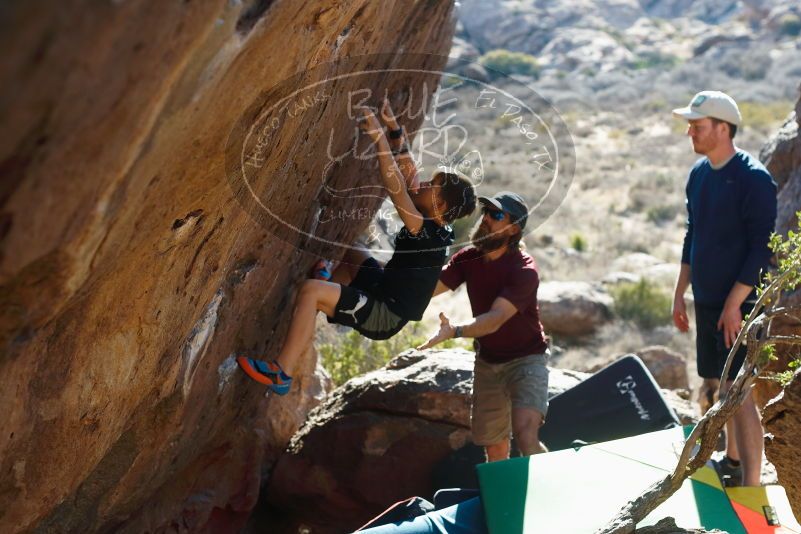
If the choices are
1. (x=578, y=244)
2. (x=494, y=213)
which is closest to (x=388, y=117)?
(x=494, y=213)

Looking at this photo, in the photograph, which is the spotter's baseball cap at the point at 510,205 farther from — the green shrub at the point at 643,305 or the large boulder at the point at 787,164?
the green shrub at the point at 643,305

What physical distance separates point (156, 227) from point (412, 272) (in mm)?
1832

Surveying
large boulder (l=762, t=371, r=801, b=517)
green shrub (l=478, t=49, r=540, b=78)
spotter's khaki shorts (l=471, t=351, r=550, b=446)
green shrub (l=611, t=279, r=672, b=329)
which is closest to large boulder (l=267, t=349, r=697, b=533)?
spotter's khaki shorts (l=471, t=351, r=550, b=446)

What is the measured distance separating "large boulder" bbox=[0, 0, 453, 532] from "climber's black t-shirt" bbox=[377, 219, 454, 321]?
19.8 inches

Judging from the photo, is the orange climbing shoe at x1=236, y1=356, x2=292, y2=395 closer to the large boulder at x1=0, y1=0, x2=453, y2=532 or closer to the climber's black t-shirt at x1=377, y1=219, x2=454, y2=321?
the large boulder at x1=0, y1=0, x2=453, y2=532

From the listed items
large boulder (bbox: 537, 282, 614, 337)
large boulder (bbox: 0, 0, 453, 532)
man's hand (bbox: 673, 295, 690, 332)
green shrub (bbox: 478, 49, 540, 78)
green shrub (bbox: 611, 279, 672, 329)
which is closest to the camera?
large boulder (bbox: 0, 0, 453, 532)

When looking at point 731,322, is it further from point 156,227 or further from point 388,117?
point 156,227

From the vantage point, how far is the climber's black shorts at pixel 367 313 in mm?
4504

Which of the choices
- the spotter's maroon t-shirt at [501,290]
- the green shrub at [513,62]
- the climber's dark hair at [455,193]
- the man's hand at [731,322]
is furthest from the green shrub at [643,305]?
the green shrub at [513,62]

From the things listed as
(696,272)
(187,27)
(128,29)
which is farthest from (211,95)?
(696,272)

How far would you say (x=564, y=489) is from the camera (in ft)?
13.7

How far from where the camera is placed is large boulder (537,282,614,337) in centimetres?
1209

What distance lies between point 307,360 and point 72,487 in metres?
3.43

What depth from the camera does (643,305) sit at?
13055 mm
